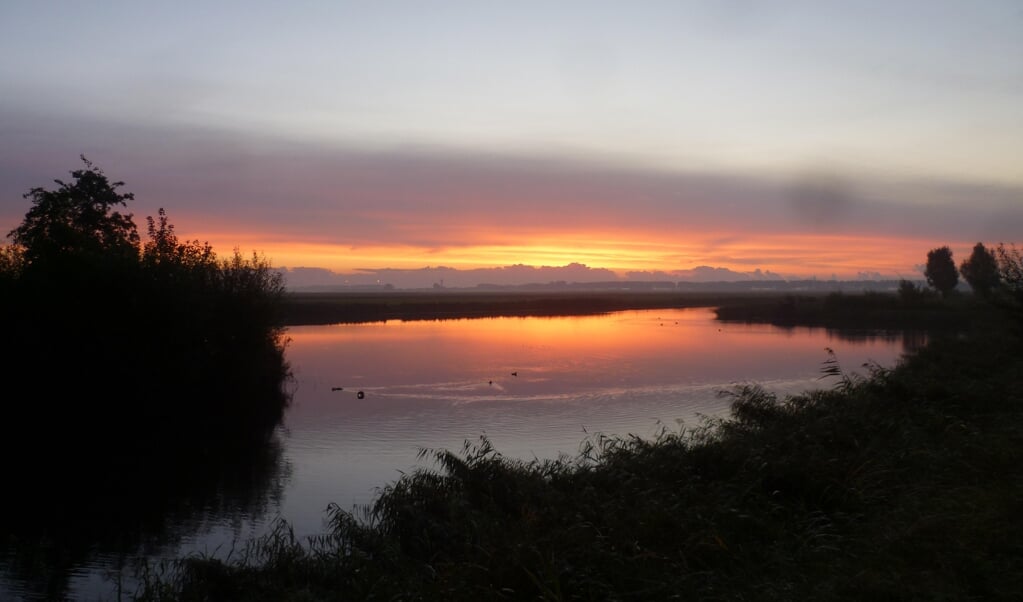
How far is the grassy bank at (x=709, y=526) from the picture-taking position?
29.9 feet

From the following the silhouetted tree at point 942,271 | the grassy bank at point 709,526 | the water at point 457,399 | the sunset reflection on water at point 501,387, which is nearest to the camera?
the grassy bank at point 709,526

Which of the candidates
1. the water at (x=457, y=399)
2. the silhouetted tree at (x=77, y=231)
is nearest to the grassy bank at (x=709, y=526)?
the water at (x=457, y=399)

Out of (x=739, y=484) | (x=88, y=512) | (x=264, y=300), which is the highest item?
(x=264, y=300)

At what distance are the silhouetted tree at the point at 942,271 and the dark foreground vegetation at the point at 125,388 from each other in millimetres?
105626

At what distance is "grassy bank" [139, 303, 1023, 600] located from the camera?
29.9 ft

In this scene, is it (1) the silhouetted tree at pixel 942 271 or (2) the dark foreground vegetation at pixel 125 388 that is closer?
(2) the dark foreground vegetation at pixel 125 388

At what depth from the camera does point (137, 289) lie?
29.3 metres

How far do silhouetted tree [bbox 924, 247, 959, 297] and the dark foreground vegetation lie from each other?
106 m

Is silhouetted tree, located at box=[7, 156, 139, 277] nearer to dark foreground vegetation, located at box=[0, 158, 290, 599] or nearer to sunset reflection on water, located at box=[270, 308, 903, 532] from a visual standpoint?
dark foreground vegetation, located at box=[0, 158, 290, 599]

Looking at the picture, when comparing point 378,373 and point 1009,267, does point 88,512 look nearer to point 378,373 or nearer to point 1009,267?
point 378,373

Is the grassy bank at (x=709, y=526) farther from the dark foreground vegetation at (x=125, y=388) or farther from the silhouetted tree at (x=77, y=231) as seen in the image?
the silhouetted tree at (x=77, y=231)

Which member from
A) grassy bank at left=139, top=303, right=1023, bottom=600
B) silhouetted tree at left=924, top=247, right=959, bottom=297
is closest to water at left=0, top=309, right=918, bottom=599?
grassy bank at left=139, top=303, right=1023, bottom=600

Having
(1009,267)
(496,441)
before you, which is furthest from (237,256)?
(1009,267)

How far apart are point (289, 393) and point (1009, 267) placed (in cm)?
3027
